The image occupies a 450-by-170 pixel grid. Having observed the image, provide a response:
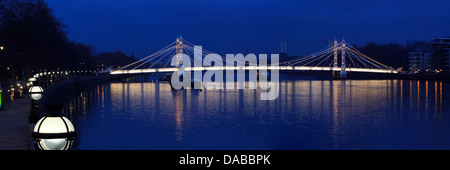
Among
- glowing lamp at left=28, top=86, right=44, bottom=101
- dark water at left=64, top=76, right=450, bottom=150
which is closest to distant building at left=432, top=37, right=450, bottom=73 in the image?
dark water at left=64, top=76, right=450, bottom=150

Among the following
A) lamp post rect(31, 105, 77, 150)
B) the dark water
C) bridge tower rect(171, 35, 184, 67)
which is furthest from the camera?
bridge tower rect(171, 35, 184, 67)

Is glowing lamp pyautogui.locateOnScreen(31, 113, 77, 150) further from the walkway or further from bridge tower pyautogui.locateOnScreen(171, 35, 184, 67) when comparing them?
bridge tower pyautogui.locateOnScreen(171, 35, 184, 67)

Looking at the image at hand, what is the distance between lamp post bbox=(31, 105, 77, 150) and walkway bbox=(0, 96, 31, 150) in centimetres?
391

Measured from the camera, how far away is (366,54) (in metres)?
76.6

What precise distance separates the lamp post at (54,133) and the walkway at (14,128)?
391 centimetres

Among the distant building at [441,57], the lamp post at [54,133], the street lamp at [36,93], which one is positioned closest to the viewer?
the lamp post at [54,133]

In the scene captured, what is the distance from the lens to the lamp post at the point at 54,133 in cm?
418

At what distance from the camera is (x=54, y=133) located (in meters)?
4.18

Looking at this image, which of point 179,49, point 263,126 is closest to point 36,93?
point 263,126

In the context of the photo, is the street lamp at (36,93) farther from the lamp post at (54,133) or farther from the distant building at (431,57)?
the distant building at (431,57)

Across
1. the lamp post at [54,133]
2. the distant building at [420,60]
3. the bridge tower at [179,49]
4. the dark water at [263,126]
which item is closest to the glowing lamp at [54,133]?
the lamp post at [54,133]

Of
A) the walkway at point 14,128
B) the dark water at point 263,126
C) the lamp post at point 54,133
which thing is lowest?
the dark water at point 263,126

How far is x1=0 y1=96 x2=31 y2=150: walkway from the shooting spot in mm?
8227
